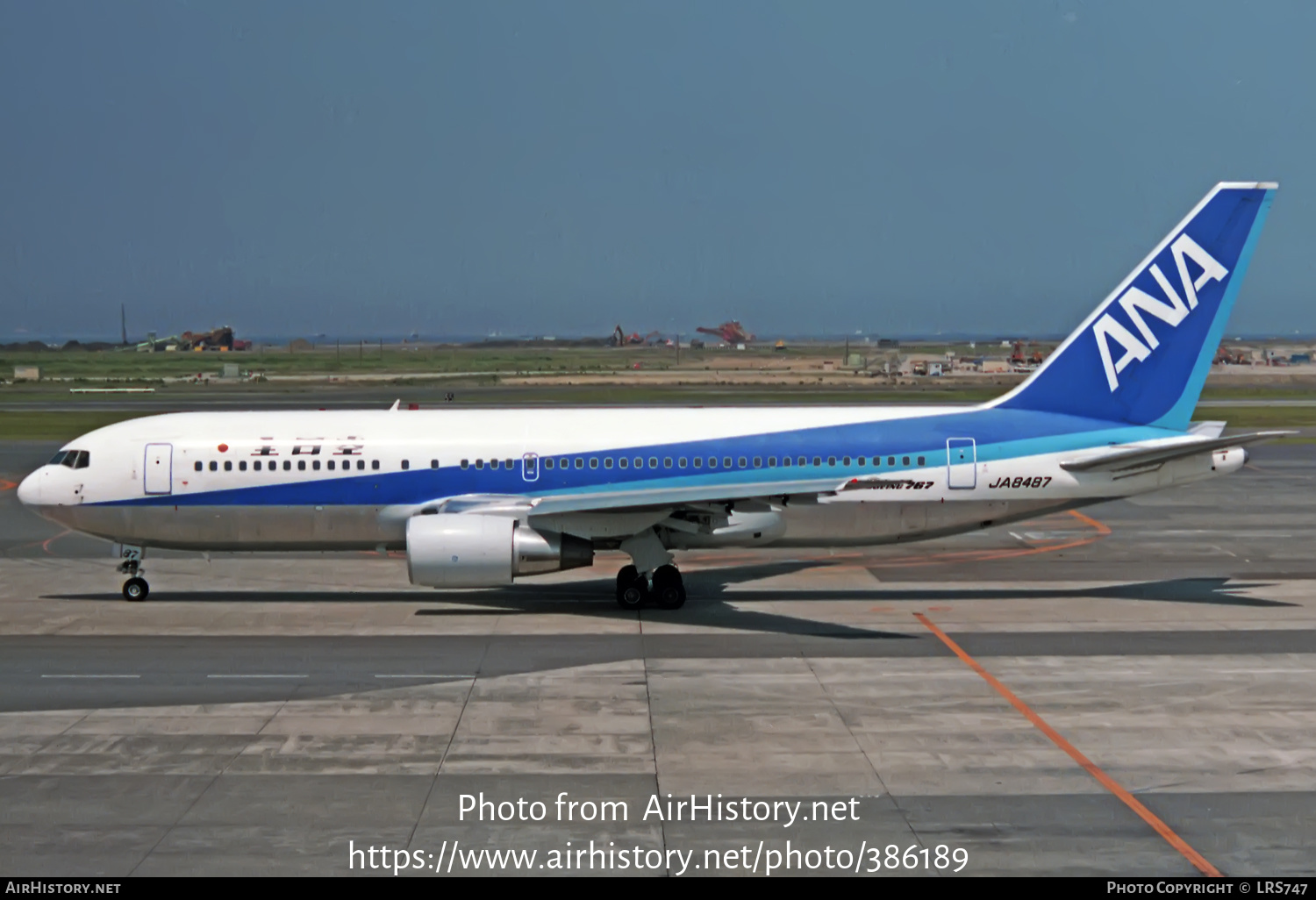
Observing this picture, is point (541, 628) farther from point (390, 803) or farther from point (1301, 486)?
point (1301, 486)

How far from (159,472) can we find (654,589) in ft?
37.2

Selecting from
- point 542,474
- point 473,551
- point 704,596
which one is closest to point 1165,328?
point 704,596

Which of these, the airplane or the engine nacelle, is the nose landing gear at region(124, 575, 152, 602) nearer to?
the airplane

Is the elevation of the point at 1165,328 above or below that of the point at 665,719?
above

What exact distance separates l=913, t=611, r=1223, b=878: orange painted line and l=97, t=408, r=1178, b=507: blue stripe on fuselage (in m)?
5.90

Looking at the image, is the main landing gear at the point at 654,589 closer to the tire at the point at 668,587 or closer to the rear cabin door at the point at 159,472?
the tire at the point at 668,587

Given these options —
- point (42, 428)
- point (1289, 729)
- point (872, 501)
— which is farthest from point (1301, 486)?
point (42, 428)

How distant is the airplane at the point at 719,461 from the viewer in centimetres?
2945

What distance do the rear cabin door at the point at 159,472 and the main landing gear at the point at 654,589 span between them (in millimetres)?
10294

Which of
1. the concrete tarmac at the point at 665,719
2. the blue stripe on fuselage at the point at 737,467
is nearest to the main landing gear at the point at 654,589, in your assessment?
the concrete tarmac at the point at 665,719

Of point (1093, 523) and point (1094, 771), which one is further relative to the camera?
point (1093, 523)

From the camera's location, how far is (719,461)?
29875 millimetres

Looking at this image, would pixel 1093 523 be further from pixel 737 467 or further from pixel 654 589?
pixel 654 589

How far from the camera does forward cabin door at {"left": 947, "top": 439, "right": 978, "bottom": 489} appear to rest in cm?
3005
